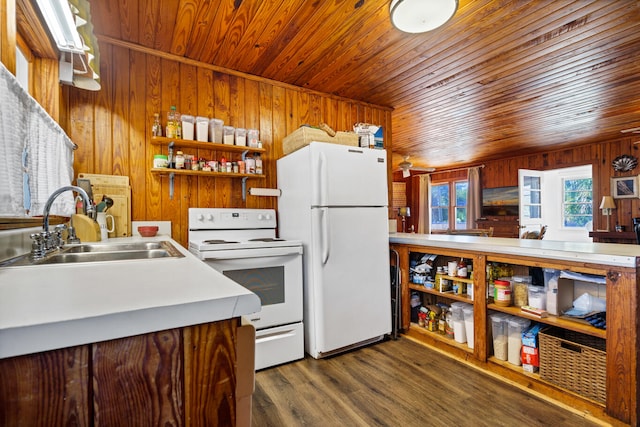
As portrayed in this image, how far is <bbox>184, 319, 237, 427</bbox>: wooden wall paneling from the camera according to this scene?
0.59 meters

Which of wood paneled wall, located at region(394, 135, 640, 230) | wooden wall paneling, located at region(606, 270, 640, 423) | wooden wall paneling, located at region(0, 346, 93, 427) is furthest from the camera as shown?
wood paneled wall, located at region(394, 135, 640, 230)

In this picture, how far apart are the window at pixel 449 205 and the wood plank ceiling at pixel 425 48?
13.3ft

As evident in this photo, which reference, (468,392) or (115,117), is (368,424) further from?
(115,117)

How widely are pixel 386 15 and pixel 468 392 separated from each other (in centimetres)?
234

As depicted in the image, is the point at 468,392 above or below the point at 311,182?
below

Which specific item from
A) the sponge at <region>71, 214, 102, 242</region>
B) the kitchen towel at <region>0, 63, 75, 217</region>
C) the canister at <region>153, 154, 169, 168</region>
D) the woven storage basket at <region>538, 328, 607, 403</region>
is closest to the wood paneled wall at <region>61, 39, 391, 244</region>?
the canister at <region>153, 154, 169, 168</region>

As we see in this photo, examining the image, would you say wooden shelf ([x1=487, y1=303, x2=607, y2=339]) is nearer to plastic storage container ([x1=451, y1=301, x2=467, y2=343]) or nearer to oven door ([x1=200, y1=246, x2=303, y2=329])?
plastic storage container ([x1=451, y1=301, x2=467, y2=343])

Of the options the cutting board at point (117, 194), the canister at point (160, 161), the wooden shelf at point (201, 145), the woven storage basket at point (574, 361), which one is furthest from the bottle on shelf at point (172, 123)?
the woven storage basket at point (574, 361)

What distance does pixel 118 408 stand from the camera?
0.54 meters

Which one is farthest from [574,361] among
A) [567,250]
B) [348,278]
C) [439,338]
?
[348,278]

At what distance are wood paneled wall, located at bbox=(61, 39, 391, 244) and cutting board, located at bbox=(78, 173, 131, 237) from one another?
5cm

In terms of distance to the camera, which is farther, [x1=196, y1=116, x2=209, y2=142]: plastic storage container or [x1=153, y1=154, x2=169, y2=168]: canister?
[x1=196, y1=116, x2=209, y2=142]: plastic storage container

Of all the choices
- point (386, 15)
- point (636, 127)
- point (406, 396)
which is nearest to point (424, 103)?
point (386, 15)

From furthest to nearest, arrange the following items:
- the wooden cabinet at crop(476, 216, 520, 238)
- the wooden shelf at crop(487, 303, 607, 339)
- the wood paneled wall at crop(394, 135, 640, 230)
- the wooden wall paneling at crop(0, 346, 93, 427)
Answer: the wooden cabinet at crop(476, 216, 520, 238), the wood paneled wall at crop(394, 135, 640, 230), the wooden shelf at crop(487, 303, 607, 339), the wooden wall paneling at crop(0, 346, 93, 427)
